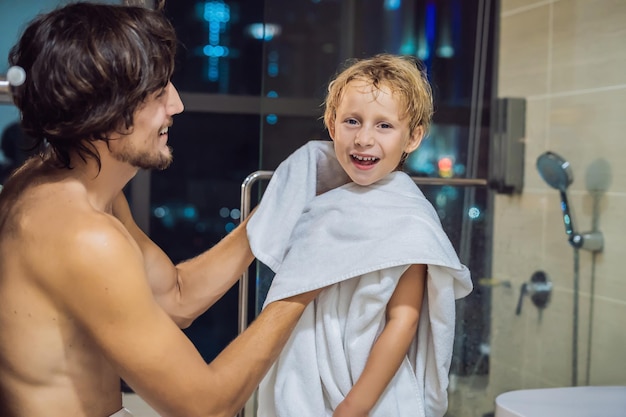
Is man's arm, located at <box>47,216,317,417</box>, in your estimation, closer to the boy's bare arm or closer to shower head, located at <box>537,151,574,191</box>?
the boy's bare arm

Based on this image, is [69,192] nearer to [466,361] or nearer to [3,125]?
[466,361]

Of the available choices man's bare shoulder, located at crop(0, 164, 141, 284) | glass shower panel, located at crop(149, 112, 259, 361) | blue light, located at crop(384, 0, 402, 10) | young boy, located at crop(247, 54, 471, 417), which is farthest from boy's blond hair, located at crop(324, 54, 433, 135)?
glass shower panel, located at crop(149, 112, 259, 361)

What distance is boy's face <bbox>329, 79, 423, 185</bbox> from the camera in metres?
1.40

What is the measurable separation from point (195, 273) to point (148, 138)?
39 centimetres

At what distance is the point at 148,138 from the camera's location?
126 centimetres

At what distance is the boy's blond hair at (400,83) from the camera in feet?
4.62

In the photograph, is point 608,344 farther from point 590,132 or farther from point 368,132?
point 368,132

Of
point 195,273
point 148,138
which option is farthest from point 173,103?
point 195,273

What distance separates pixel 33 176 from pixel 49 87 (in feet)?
0.57

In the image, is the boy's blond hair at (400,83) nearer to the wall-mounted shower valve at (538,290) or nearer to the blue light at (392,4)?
the blue light at (392,4)

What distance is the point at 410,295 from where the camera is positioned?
1.38m

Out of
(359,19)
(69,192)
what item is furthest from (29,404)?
(359,19)

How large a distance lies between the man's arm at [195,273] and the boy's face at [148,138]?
27cm

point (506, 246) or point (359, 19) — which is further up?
point (359, 19)
